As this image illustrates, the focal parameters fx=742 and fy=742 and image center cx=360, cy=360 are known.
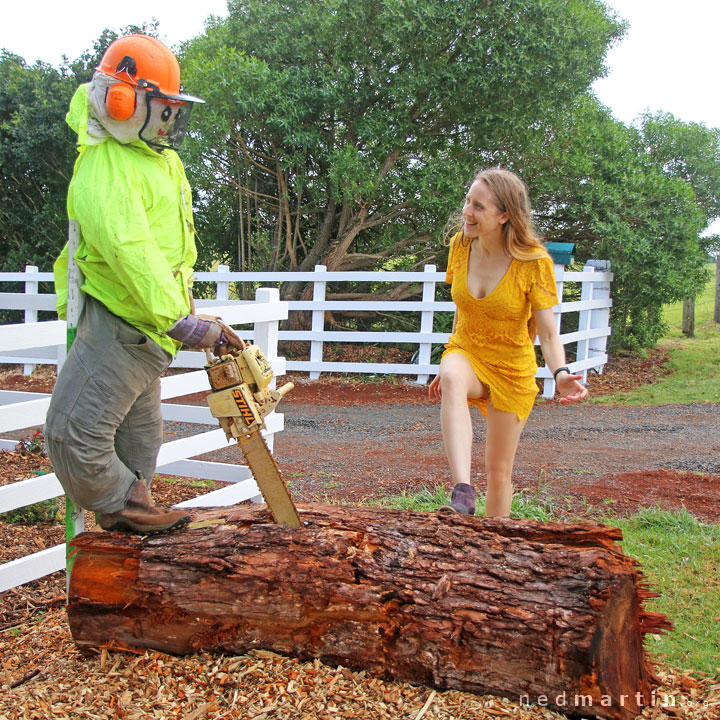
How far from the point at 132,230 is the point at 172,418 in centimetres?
262

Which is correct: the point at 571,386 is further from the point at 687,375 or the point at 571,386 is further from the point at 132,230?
the point at 687,375

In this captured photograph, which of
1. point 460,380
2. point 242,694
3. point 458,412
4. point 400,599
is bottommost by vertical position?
point 242,694

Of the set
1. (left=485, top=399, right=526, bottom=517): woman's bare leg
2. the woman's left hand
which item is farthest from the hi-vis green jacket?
the woman's left hand

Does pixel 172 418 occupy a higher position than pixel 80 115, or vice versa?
pixel 80 115

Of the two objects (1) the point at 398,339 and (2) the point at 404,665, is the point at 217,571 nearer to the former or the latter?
(2) the point at 404,665

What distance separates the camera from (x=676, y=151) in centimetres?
1361

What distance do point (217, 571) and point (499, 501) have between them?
5.00 ft

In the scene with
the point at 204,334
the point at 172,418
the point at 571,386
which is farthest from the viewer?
the point at 172,418

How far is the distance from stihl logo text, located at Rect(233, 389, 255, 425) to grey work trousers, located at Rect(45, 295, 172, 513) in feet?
1.35

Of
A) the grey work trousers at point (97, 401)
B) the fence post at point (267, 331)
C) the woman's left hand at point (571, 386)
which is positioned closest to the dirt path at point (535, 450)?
the fence post at point (267, 331)

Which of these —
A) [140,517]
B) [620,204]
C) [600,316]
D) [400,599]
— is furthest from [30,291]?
[400,599]

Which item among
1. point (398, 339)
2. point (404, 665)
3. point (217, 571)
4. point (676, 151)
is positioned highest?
point (676, 151)

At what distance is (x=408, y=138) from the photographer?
1155 cm

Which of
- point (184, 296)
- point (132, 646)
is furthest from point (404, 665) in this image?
point (184, 296)
